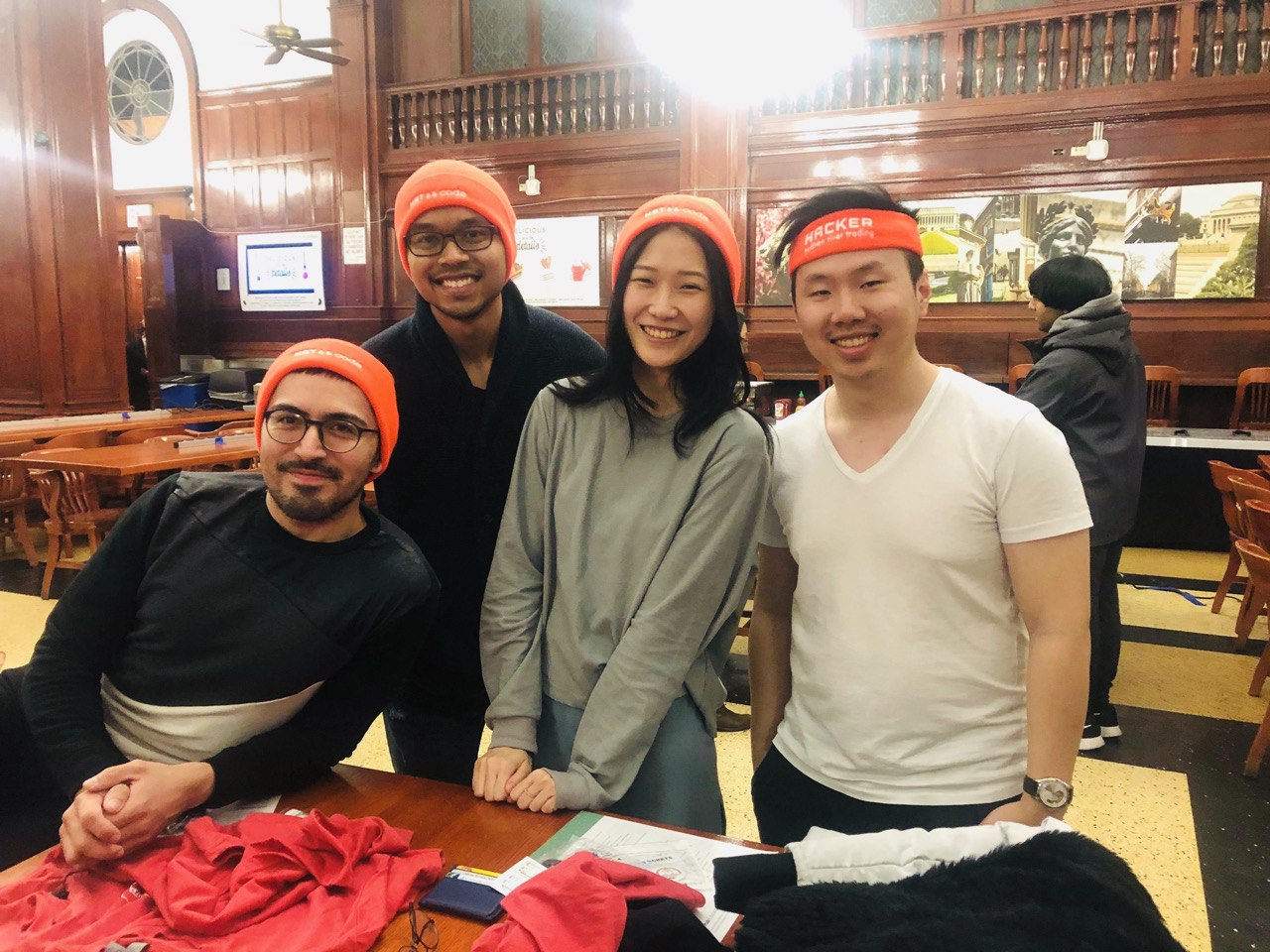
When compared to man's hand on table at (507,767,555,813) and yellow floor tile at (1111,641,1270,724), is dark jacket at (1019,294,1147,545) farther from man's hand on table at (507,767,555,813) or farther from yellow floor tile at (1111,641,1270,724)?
man's hand on table at (507,767,555,813)

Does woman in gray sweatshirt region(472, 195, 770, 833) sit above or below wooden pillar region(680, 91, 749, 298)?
below

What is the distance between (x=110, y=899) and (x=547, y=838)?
562mm

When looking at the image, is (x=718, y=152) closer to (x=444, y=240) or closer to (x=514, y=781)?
(x=444, y=240)

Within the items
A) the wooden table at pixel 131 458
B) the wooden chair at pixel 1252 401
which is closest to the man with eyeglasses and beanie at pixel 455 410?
the wooden table at pixel 131 458

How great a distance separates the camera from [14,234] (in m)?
7.89

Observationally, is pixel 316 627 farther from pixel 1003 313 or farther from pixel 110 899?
pixel 1003 313

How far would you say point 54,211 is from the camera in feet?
25.9

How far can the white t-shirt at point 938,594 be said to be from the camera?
4.05ft

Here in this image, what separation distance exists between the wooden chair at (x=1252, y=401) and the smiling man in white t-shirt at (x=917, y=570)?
6636 millimetres

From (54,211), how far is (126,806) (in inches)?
339

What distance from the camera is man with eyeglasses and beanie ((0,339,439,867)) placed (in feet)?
4.69

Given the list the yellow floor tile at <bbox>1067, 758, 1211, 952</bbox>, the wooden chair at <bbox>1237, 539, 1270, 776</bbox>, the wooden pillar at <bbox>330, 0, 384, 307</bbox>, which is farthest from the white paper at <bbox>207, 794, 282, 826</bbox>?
the wooden pillar at <bbox>330, 0, 384, 307</bbox>

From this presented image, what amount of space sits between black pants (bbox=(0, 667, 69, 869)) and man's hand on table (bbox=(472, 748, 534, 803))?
809mm

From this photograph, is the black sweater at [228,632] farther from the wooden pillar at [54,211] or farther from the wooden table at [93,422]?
the wooden pillar at [54,211]
